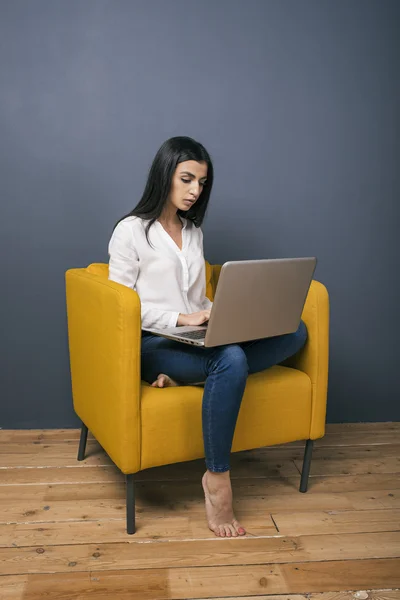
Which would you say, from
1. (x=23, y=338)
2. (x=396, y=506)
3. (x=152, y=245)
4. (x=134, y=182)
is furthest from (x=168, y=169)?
(x=396, y=506)

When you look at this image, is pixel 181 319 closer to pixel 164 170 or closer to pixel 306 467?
pixel 164 170

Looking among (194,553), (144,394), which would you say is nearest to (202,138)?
(144,394)

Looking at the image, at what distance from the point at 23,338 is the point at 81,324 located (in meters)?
0.64

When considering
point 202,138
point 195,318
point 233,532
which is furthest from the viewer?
point 202,138

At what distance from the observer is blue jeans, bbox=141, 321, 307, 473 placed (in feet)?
5.29

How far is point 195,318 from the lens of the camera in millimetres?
1763

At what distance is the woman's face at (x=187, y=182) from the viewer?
6.12ft

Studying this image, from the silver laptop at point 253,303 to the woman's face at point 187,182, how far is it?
0.46 metres

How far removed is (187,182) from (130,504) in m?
1.02

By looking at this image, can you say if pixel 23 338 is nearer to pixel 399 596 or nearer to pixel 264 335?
pixel 264 335

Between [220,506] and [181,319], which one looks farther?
[181,319]

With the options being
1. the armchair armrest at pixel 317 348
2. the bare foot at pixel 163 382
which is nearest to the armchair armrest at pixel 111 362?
the bare foot at pixel 163 382

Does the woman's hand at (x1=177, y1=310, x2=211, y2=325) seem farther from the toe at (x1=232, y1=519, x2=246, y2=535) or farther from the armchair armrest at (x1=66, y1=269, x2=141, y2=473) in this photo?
the toe at (x1=232, y1=519, x2=246, y2=535)

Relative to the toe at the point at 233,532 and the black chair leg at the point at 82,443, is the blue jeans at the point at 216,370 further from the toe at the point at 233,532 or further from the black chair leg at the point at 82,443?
the black chair leg at the point at 82,443
